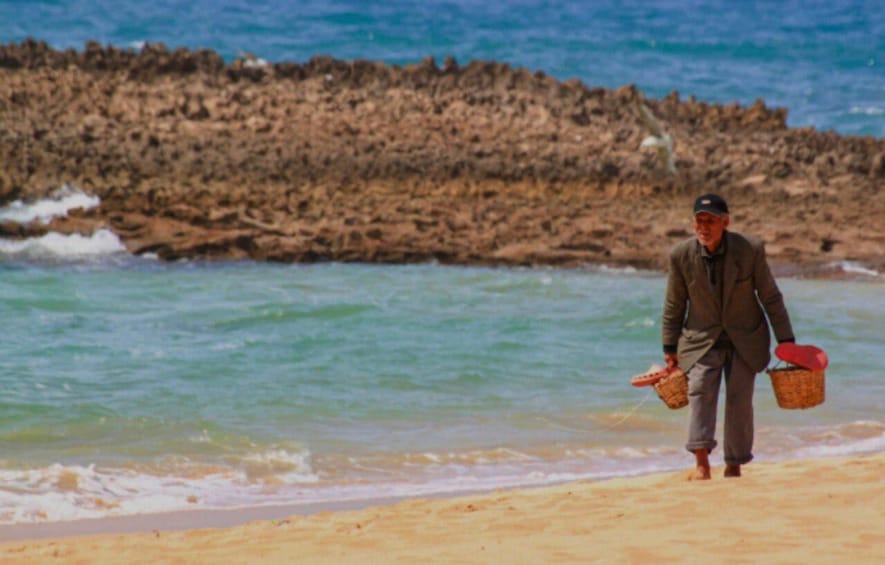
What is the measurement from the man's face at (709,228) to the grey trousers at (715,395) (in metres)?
0.51

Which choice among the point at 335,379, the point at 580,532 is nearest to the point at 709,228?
the point at 580,532

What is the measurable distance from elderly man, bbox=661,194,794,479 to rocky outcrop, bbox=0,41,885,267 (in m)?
9.68

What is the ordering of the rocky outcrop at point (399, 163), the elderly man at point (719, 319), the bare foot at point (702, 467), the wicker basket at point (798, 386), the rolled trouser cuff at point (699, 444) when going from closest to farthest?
the elderly man at point (719, 319) < the wicker basket at point (798, 386) < the rolled trouser cuff at point (699, 444) < the bare foot at point (702, 467) < the rocky outcrop at point (399, 163)

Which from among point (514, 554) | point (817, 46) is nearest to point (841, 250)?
point (514, 554)

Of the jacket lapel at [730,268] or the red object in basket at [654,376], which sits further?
the red object in basket at [654,376]

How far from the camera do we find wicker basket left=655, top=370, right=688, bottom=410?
754cm

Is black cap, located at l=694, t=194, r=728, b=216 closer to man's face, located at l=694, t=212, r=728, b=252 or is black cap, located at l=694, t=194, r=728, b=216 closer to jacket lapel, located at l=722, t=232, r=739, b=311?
man's face, located at l=694, t=212, r=728, b=252

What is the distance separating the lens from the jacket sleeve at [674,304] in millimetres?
7410

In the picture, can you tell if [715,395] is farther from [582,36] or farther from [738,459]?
[582,36]

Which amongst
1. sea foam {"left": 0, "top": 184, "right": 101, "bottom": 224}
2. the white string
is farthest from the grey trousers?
sea foam {"left": 0, "top": 184, "right": 101, "bottom": 224}

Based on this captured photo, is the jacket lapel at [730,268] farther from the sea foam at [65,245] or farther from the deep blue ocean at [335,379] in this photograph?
the sea foam at [65,245]

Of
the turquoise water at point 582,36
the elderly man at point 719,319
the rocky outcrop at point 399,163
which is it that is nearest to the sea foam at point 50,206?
the rocky outcrop at point 399,163

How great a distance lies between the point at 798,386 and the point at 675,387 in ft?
1.77

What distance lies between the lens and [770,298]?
732cm
